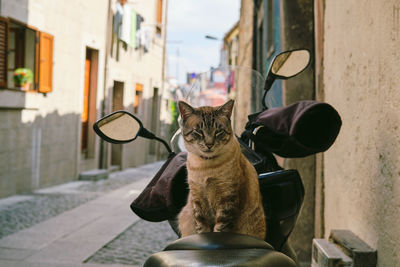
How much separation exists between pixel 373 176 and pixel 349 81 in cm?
75

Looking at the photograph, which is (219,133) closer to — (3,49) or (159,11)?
(3,49)

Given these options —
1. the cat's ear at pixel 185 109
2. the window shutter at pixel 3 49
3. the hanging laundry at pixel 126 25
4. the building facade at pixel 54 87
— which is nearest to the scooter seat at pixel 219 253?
the cat's ear at pixel 185 109

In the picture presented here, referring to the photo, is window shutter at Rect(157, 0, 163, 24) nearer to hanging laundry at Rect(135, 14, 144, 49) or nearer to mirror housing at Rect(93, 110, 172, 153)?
hanging laundry at Rect(135, 14, 144, 49)

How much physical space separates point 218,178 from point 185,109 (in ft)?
0.89

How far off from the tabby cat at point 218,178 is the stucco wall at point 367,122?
2.31ft

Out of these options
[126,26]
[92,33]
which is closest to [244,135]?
[92,33]

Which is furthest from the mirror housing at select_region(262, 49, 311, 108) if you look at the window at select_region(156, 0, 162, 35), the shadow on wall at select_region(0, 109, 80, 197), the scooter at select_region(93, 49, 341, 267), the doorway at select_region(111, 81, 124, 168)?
the window at select_region(156, 0, 162, 35)

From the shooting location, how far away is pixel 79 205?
8.60 meters

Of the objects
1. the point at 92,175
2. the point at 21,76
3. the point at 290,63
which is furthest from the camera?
the point at 92,175

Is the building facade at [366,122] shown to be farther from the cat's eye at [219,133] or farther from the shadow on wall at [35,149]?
the shadow on wall at [35,149]

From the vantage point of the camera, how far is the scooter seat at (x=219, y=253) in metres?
1.23

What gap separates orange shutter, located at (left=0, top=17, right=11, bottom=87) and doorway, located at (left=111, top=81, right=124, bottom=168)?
7259mm

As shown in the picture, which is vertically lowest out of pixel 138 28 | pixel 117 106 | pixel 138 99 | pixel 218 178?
pixel 218 178

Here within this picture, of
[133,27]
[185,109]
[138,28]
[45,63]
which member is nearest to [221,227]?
[185,109]
